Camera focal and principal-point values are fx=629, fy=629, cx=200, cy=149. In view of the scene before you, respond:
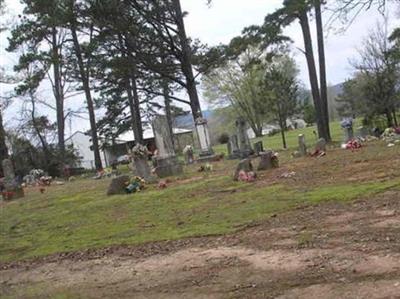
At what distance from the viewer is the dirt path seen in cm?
525

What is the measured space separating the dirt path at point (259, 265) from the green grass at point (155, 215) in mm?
657

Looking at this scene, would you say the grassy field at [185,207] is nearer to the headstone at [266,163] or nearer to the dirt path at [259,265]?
the headstone at [266,163]

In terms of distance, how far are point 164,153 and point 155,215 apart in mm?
9509

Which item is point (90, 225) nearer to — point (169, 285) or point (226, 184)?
point (226, 184)

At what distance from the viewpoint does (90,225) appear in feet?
36.4

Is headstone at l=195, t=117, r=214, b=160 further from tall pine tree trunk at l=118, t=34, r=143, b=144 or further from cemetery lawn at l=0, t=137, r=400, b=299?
cemetery lawn at l=0, t=137, r=400, b=299

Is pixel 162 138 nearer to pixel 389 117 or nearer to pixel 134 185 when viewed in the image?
pixel 134 185

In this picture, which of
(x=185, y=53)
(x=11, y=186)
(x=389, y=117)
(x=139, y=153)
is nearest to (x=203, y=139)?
(x=185, y=53)

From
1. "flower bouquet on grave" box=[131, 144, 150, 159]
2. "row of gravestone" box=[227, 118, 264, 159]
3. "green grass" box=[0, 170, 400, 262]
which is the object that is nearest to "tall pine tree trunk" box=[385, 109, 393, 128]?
"row of gravestone" box=[227, 118, 264, 159]

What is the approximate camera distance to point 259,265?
6.15 m

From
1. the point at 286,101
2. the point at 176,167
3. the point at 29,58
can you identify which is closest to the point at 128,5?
the point at 29,58

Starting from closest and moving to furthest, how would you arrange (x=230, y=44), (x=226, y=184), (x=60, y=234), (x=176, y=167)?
1. (x=60, y=234)
2. (x=226, y=184)
3. (x=176, y=167)
4. (x=230, y=44)

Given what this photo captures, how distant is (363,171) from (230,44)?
62.0 feet

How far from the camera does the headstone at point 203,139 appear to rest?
1101 inches
